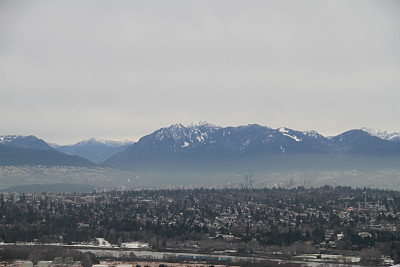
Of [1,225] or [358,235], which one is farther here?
[1,225]

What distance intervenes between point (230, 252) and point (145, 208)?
44887 mm

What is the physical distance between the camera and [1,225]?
103 metres

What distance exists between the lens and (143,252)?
86938 mm

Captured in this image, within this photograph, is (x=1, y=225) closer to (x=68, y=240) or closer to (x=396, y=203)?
(x=68, y=240)

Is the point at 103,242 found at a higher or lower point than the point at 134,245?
higher

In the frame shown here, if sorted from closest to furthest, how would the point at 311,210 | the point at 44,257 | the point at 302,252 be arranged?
1. the point at 44,257
2. the point at 302,252
3. the point at 311,210

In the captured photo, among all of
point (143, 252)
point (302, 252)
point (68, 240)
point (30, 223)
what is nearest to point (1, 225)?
point (30, 223)

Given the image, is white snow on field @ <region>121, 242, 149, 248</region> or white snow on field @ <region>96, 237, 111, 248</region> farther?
white snow on field @ <region>96, 237, 111, 248</region>

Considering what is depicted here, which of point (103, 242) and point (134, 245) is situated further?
point (103, 242)

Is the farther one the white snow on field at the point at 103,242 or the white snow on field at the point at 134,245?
the white snow on field at the point at 103,242

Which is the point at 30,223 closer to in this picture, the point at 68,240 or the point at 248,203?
the point at 68,240

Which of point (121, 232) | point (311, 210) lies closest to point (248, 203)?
point (311, 210)

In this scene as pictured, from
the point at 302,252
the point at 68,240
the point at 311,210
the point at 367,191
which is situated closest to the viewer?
the point at 302,252

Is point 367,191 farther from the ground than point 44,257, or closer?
farther from the ground
